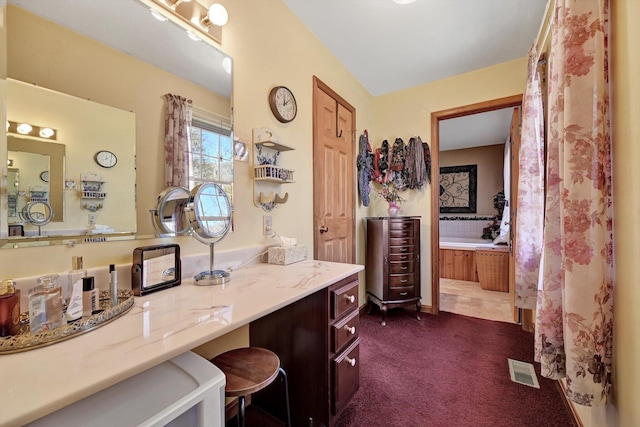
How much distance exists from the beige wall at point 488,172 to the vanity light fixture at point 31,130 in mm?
6116

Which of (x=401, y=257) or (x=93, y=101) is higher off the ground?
(x=93, y=101)

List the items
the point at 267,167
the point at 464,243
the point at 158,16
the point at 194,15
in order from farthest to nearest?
the point at 464,243 < the point at 267,167 < the point at 194,15 < the point at 158,16

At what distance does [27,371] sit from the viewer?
21.3 inches

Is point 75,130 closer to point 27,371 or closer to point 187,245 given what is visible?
point 187,245

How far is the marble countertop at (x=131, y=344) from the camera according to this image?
0.47 meters

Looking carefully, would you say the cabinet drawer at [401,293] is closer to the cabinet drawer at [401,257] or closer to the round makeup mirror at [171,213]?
the cabinet drawer at [401,257]

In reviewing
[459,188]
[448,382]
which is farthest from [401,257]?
[459,188]

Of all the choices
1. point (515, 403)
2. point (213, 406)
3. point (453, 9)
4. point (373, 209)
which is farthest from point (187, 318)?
point (373, 209)

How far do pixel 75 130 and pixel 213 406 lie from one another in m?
1.05

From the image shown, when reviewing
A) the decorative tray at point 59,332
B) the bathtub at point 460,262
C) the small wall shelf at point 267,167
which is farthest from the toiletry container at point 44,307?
the bathtub at point 460,262

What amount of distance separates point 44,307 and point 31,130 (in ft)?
1.97

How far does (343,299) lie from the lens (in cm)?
139

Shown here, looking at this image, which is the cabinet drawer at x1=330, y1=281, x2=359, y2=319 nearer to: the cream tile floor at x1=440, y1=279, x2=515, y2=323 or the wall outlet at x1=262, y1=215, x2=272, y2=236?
the wall outlet at x1=262, y1=215, x2=272, y2=236

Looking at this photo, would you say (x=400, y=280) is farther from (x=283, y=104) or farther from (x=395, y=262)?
(x=283, y=104)
